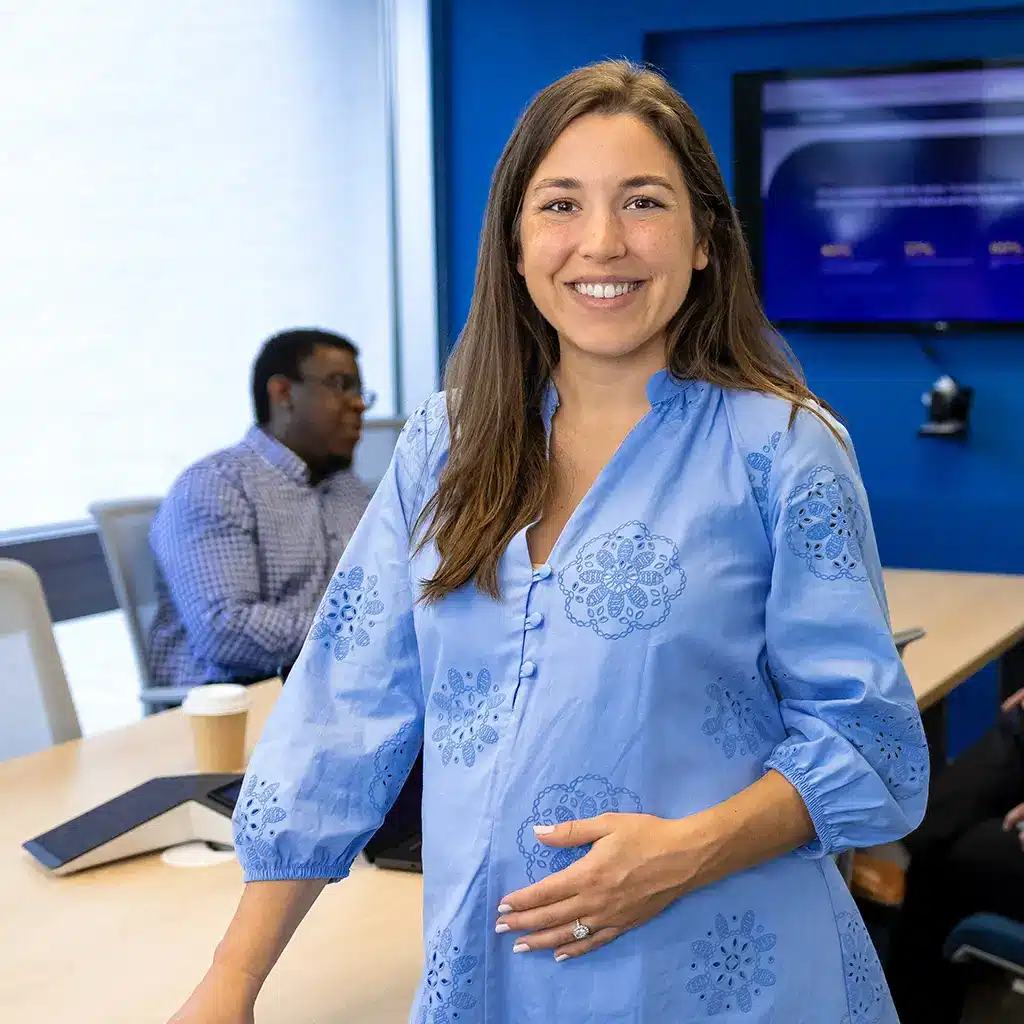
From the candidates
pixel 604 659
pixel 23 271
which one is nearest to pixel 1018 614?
pixel 604 659

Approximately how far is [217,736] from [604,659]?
35.7 inches

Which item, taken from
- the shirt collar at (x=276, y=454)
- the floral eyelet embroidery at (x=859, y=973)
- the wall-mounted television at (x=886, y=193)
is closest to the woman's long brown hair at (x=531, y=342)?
the floral eyelet embroidery at (x=859, y=973)

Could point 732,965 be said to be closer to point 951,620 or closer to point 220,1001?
point 220,1001

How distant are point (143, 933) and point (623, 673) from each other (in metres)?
0.68

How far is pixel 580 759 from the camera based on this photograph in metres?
1.04

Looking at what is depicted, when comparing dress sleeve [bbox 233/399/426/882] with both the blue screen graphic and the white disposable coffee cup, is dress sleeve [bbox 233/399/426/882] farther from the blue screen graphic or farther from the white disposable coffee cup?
the blue screen graphic

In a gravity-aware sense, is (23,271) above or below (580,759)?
above

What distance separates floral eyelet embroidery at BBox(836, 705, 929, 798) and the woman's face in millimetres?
353

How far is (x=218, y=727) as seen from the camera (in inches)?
70.7

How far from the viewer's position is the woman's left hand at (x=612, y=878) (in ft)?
3.30

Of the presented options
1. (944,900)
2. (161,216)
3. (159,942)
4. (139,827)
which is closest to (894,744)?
(159,942)

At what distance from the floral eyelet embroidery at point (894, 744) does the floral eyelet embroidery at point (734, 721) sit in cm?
7

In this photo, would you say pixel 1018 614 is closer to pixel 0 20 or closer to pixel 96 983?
pixel 96 983

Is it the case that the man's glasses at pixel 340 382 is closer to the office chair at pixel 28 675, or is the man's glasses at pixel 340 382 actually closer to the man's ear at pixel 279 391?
the man's ear at pixel 279 391
